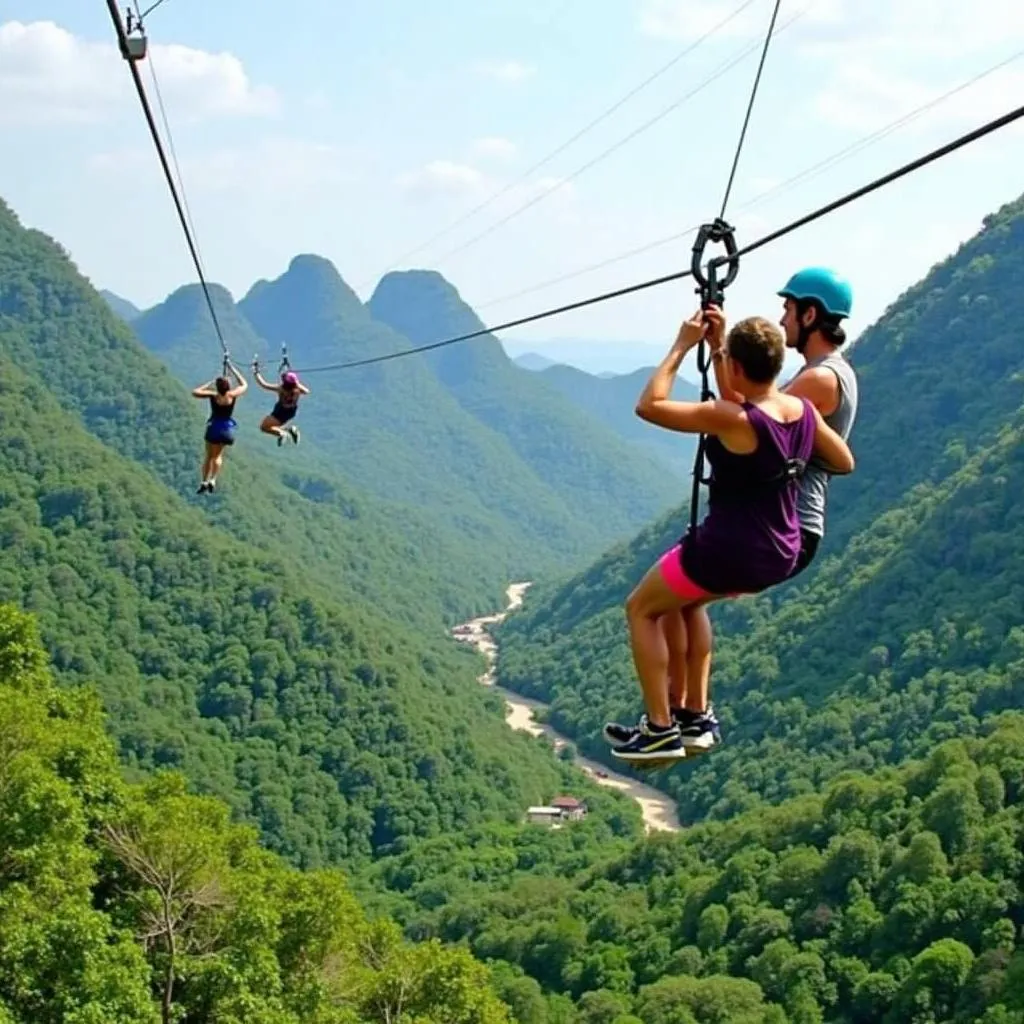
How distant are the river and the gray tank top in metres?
56.1

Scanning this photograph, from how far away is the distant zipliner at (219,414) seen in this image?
52.0 ft

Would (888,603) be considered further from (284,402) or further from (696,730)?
(696,730)

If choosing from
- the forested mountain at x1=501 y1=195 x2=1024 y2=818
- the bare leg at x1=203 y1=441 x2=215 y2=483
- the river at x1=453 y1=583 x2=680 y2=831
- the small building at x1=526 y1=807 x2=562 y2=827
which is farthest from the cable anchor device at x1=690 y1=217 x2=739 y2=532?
the small building at x1=526 y1=807 x2=562 y2=827

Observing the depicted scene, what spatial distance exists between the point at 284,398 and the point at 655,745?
1176 cm

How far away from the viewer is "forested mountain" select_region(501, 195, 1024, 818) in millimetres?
61406

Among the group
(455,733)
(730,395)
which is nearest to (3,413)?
(455,733)

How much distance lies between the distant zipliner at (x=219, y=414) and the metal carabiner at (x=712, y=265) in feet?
34.2

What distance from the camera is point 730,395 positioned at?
531cm

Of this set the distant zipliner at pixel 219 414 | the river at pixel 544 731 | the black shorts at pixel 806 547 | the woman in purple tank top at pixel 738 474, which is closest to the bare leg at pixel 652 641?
the woman in purple tank top at pixel 738 474

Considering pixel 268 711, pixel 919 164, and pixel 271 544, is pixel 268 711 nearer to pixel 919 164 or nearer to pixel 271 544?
pixel 271 544

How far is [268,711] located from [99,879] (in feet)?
165

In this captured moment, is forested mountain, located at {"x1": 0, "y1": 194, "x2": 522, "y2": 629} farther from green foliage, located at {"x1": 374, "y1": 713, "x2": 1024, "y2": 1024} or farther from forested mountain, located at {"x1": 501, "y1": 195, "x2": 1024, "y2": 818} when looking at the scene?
green foliage, located at {"x1": 374, "y1": 713, "x2": 1024, "y2": 1024}

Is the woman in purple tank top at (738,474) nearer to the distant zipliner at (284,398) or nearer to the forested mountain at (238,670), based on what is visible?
the distant zipliner at (284,398)

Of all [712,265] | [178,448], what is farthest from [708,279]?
[178,448]
